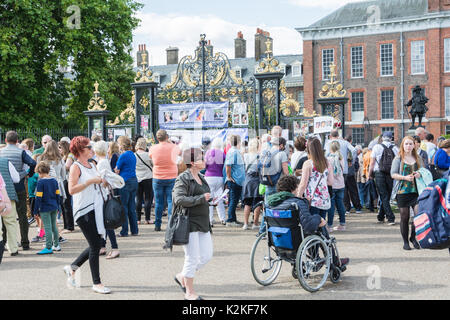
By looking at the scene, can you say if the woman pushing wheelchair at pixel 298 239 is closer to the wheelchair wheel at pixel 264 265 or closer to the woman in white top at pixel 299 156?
the wheelchair wheel at pixel 264 265

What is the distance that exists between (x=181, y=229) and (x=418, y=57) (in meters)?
36.6

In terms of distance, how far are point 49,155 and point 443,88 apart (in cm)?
3344

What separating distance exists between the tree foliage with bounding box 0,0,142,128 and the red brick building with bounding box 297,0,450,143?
57.2 feet

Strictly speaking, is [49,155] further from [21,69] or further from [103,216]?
[21,69]

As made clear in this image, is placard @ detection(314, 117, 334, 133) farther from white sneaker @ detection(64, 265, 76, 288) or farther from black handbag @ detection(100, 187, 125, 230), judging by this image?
white sneaker @ detection(64, 265, 76, 288)

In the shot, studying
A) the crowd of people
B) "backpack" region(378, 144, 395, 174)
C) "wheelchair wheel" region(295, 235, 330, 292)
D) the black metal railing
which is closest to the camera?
the crowd of people

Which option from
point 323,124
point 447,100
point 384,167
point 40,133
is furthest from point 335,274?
point 447,100

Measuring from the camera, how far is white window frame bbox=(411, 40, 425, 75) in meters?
38.4

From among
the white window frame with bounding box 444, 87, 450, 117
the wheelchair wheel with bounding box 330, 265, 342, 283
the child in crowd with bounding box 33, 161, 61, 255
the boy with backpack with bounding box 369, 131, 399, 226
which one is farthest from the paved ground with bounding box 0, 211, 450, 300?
the white window frame with bounding box 444, 87, 450, 117

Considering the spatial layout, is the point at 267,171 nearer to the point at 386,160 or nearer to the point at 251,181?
the point at 251,181

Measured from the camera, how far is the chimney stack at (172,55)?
190 ft

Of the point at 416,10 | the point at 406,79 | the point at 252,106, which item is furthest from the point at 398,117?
the point at 252,106

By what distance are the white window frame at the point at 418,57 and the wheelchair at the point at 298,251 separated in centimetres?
3496
